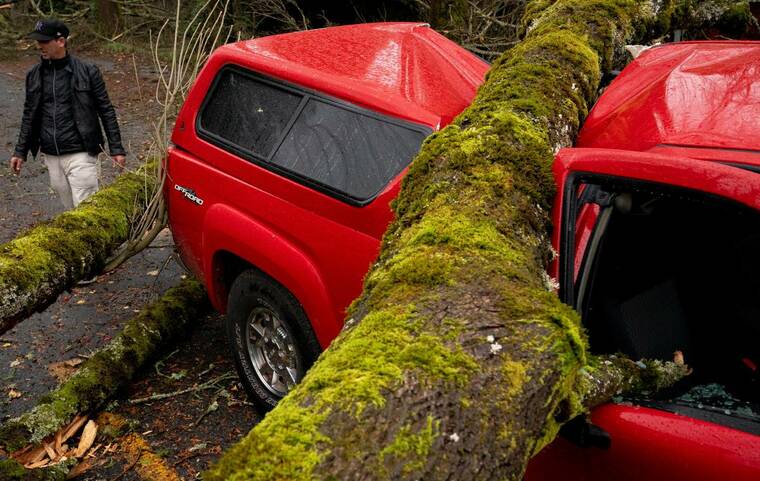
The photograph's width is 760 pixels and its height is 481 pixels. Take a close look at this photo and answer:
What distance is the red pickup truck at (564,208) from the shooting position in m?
2.59

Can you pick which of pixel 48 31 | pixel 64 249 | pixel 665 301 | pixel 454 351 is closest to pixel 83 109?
pixel 48 31

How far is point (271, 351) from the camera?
173 inches

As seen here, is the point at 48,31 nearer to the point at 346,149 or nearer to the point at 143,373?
the point at 143,373

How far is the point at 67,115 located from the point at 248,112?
2493 millimetres

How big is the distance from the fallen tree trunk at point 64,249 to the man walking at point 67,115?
1.04 m

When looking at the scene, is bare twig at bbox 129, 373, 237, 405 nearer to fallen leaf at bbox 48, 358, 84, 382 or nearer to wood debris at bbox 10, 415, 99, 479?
wood debris at bbox 10, 415, 99, 479

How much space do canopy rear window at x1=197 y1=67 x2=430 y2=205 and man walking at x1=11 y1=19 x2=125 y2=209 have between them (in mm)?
1971

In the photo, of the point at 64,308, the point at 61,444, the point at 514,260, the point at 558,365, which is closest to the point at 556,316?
the point at 558,365

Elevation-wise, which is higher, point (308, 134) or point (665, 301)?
point (308, 134)

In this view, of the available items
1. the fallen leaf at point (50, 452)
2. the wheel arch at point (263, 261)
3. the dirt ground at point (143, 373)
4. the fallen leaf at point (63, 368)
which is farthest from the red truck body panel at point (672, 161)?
the fallen leaf at point (63, 368)

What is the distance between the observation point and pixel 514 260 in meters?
2.74

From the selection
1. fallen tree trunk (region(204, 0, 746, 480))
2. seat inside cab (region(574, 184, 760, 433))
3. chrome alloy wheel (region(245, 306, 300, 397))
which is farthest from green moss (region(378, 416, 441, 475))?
chrome alloy wheel (region(245, 306, 300, 397))

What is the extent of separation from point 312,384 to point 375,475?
383 millimetres

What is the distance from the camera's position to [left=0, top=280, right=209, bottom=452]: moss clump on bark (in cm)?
420
